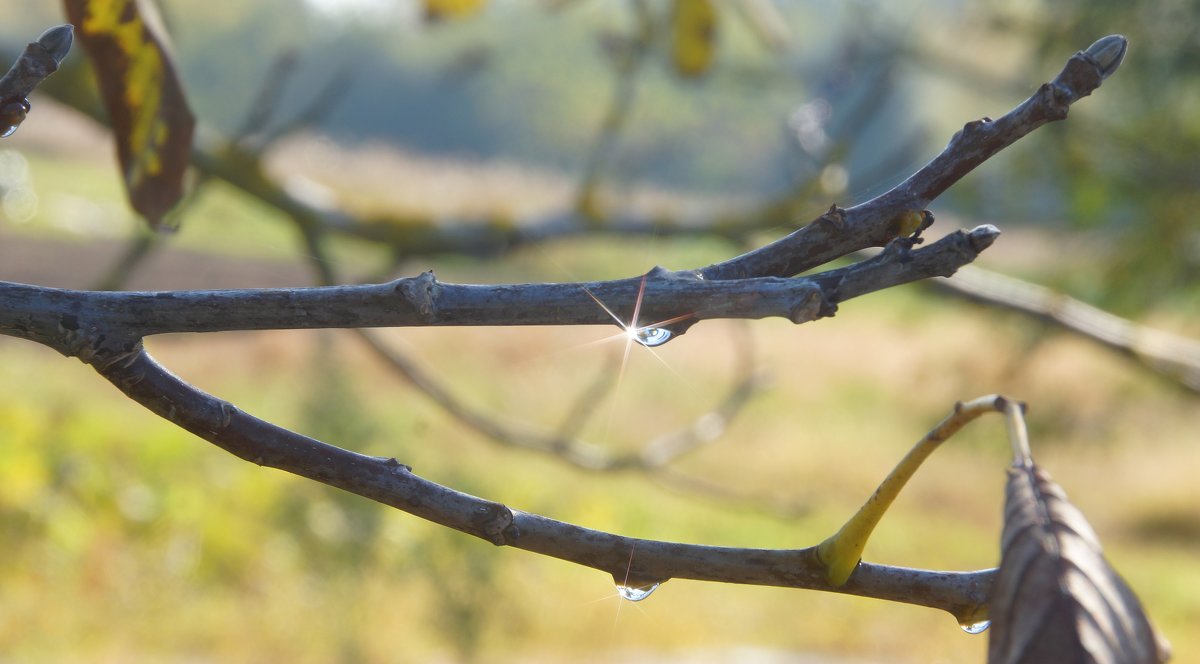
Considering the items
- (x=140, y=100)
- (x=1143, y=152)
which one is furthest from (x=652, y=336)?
(x=1143, y=152)

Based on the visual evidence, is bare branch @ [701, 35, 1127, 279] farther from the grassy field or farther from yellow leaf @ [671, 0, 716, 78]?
the grassy field

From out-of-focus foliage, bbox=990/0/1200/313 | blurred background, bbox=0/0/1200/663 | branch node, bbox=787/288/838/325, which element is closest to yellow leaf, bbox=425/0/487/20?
blurred background, bbox=0/0/1200/663

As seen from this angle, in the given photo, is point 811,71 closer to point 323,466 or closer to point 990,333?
point 990,333

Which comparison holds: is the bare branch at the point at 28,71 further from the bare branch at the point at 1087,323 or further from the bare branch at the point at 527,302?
the bare branch at the point at 1087,323

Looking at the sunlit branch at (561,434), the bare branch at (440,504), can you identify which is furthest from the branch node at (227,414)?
the sunlit branch at (561,434)

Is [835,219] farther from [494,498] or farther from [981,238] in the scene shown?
[494,498]
